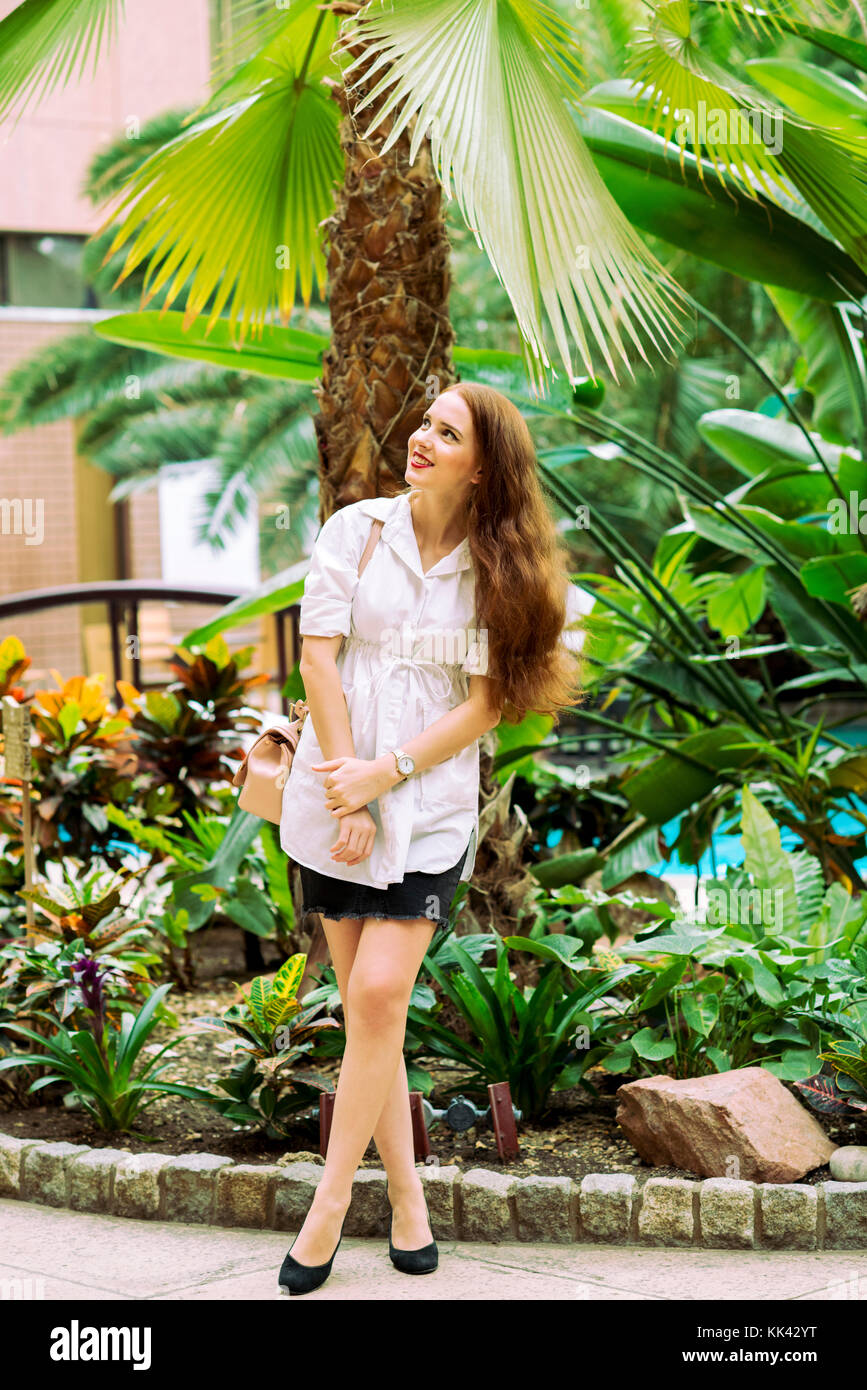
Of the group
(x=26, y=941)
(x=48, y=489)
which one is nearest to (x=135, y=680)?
(x=26, y=941)

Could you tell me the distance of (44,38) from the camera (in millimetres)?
3781

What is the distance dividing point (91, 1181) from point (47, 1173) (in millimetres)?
119

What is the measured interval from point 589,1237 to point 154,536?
56.4ft

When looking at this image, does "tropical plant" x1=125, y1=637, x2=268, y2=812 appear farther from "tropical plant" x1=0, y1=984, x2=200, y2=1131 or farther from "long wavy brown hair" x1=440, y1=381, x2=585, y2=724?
"long wavy brown hair" x1=440, y1=381, x2=585, y2=724

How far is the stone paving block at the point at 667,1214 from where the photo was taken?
111 inches

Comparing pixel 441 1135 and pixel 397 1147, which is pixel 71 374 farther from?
pixel 397 1147

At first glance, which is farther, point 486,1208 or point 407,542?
point 486,1208

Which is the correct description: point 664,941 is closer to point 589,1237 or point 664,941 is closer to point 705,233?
point 589,1237

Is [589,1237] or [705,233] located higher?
[705,233]

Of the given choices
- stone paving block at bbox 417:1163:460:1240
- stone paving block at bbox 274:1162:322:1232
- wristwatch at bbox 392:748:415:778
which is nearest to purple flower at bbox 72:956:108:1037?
stone paving block at bbox 274:1162:322:1232

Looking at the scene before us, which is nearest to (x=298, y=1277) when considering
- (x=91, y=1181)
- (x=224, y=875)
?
(x=91, y=1181)

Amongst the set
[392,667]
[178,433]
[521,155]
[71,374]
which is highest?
[71,374]

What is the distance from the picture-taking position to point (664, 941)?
324cm

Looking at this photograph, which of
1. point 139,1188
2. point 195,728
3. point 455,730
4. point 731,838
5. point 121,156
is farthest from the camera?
point 121,156
